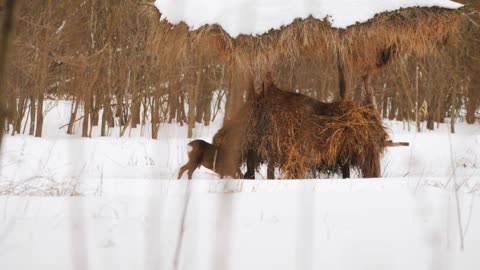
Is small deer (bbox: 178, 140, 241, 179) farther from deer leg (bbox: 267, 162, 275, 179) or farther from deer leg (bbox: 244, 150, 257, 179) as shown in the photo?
deer leg (bbox: 267, 162, 275, 179)

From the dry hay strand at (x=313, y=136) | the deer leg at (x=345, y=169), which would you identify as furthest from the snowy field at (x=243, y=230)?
the deer leg at (x=345, y=169)

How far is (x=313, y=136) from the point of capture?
6.50m

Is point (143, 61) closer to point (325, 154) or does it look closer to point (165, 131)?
point (325, 154)

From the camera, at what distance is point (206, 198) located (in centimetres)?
281

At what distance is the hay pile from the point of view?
254 inches

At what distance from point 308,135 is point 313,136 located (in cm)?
7

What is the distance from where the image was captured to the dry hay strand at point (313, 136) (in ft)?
21.2

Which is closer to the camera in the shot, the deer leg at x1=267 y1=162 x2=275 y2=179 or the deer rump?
the deer rump

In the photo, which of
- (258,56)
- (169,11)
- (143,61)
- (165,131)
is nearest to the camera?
(165,131)

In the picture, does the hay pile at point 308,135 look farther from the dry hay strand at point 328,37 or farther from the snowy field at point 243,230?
the snowy field at point 243,230

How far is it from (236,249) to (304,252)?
0.27 meters

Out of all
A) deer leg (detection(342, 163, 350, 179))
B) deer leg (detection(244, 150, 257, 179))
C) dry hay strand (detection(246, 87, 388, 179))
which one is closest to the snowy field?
dry hay strand (detection(246, 87, 388, 179))

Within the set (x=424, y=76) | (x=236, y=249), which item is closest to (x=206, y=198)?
(x=236, y=249)

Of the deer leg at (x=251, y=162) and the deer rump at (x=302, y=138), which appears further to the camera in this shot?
the deer leg at (x=251, y=162)
